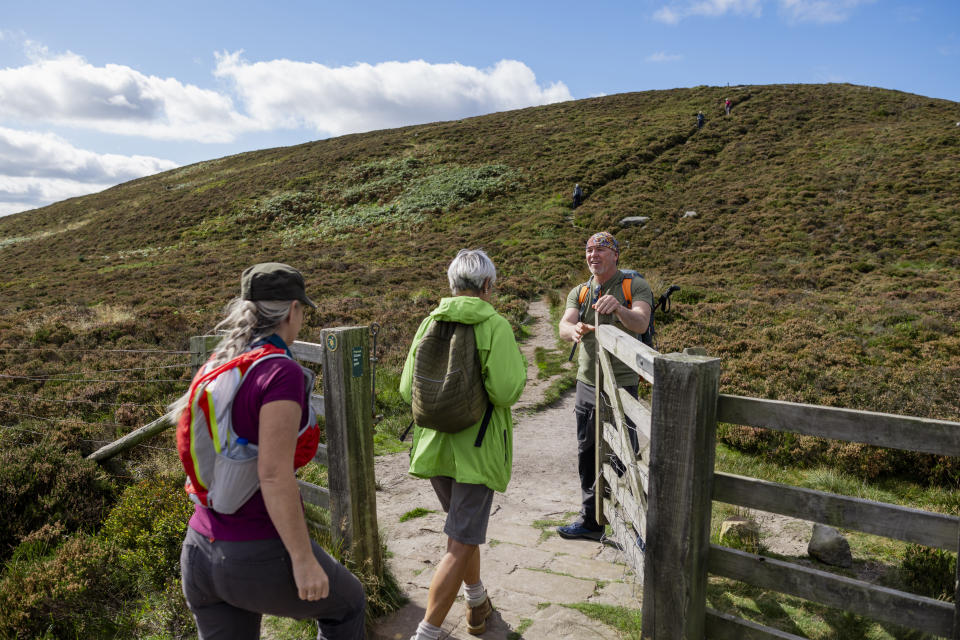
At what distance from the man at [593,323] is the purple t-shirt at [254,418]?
2.50 metres

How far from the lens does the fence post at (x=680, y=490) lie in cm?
245

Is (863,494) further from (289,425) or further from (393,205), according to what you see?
(393,205)

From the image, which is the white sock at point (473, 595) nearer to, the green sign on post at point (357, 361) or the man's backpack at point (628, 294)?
the green sign on post at point (357, 361)

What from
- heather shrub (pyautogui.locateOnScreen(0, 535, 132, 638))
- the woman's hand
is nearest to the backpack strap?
the woman's hand

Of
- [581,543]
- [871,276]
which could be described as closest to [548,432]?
[581,543]

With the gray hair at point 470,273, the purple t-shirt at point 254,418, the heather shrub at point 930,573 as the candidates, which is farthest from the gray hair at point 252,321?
the heather shrub at point 930,573

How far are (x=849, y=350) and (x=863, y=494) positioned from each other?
4872 millimetres

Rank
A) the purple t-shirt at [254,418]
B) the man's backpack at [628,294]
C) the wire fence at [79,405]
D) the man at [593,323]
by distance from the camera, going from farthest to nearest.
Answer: the wire fence at [79,405]
the man's backpack at [628,294]
the man at [593,323]
the purple t-shirt at [254,418]

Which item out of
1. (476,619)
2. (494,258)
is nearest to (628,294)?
(476,619)

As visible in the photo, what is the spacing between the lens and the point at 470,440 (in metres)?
2.83

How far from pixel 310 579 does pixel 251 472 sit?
0.41 meters

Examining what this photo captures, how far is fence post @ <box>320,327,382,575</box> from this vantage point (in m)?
3.26

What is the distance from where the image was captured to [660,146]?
114ft

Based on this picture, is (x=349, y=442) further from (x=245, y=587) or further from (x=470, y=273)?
(x=245, y=587)
